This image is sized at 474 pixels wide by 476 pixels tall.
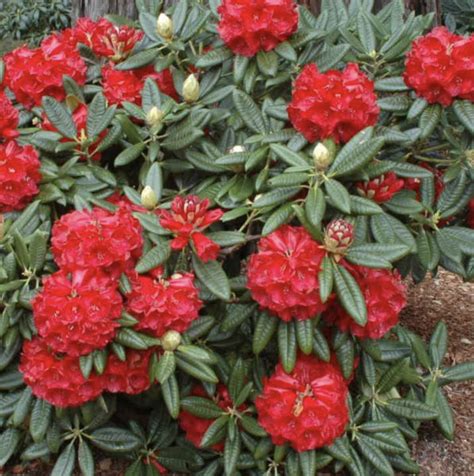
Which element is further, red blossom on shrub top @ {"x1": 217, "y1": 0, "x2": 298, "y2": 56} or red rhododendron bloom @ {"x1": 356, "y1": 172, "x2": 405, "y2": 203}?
red blossom on shrub top @ {"x1": 217, "y1": 0, "x2": 298, "y2": 56}

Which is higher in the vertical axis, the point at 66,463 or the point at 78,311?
the point at 78,311

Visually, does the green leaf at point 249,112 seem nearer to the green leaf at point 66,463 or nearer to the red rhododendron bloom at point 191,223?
the red rhododendron bloom at point 191,223

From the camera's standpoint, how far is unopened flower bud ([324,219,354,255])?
2.08 metres

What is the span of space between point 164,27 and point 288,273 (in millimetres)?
1004

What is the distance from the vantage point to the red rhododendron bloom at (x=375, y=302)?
7.41 feet

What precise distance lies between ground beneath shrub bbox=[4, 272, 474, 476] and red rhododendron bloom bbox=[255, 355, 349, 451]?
1.73ft

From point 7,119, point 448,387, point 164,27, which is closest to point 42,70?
point 7,119

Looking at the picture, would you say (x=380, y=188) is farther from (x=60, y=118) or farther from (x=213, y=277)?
(x=60, y=118)

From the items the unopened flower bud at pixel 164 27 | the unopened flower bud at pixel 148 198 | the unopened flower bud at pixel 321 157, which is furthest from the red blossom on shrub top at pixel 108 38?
the unopened flower bud at pixel 321 157

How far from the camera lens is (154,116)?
99.0 inches

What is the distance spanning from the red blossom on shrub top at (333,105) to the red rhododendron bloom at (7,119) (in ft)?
2.91

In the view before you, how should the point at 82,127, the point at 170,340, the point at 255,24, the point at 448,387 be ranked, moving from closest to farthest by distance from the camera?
the point at 170,340
the point at 255,24
the point at 82,127
the point at 448,387

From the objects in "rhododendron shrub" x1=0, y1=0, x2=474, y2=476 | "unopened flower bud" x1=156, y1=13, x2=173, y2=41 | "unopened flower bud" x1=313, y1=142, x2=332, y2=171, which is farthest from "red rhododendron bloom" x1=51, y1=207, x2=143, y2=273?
"unopened flower bud" x1=156, y1=13, x2=173, y2=41

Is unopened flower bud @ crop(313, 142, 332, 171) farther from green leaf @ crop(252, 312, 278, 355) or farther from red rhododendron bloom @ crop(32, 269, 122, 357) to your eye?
red rhododendron bloom @ crop(32, 269, 122, 357)
